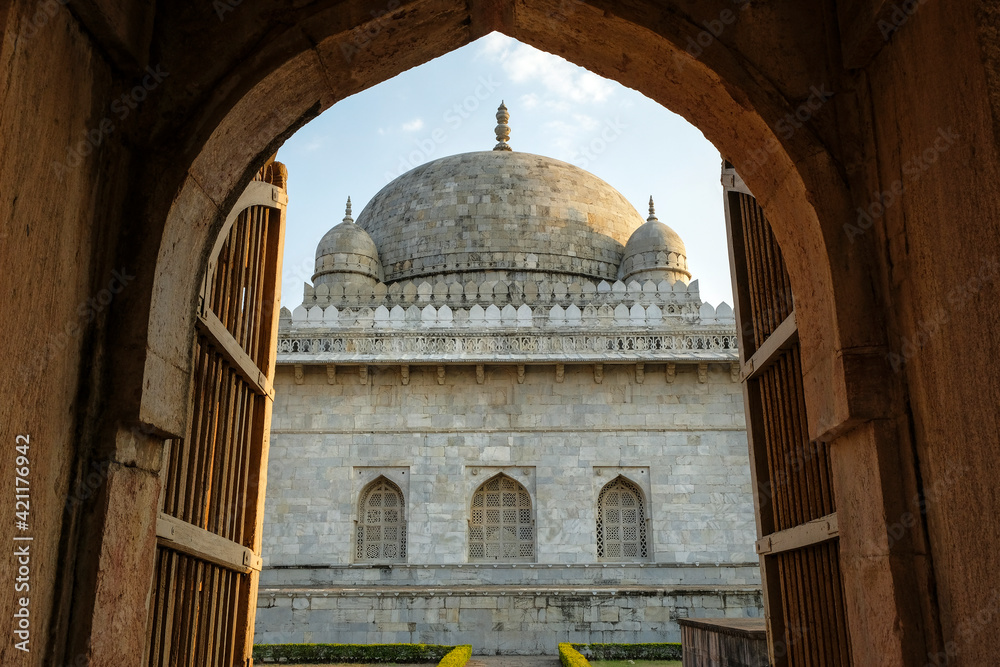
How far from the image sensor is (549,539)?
15664 mm

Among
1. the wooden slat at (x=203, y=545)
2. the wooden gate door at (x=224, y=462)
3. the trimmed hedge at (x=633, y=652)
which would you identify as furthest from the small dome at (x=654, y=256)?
the wooden slat at (x=203, y=545)

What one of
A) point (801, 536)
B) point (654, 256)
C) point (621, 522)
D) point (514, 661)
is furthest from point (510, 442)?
point (801, 536)

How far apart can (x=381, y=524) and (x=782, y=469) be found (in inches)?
480

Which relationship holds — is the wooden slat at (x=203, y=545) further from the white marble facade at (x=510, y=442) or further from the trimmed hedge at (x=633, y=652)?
the white marble facade at (x=510, y=442)

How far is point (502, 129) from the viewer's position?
26.4m

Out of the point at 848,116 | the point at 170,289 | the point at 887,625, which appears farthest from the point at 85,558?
the point at 848,116

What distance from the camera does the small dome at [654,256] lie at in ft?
71.7

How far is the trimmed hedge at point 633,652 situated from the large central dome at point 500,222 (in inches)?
438

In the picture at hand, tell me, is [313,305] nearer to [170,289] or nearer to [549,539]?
[549,539]

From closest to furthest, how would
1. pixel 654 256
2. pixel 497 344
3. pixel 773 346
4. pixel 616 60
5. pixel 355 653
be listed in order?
1. pixel 616 60
2. pixel 773 346
3. pixel 355 653
4. pixel 497 344
5. pixel 654 256

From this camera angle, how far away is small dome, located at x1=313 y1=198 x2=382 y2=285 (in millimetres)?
21844

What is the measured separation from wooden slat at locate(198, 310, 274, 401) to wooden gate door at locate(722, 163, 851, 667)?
2.82m

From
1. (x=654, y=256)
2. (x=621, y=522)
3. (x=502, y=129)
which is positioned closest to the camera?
(x=621, y=522)

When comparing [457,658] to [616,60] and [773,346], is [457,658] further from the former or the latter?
[616,60]
